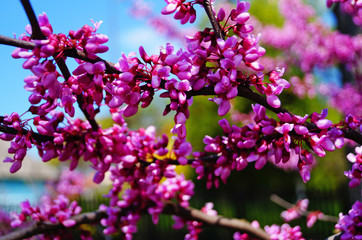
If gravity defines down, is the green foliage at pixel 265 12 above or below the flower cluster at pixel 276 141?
above

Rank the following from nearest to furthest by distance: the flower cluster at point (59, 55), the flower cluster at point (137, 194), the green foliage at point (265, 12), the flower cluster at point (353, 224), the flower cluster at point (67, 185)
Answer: the flower cluster at point (59, 55) < the flower cluster at point (353, 224) < the flower cluster at point (137, 194) < the flower cluster at point (67, 185) < the green foliage at point (265, 12)

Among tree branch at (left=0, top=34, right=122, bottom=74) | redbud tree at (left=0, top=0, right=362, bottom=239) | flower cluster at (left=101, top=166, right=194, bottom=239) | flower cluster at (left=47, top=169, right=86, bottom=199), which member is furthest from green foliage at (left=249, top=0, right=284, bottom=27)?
tree branch at (left=0, top=34, right=122, bottom=74)

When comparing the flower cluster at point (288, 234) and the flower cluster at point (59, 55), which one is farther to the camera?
the flower cluster at point (288, 234)

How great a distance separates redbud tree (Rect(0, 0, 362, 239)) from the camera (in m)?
1.20

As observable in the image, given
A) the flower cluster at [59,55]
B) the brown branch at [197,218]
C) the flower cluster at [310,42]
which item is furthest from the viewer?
the flower cluster at [310,42]

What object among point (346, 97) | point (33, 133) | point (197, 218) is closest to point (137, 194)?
point (197, 218)

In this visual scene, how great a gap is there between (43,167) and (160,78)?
968 inches

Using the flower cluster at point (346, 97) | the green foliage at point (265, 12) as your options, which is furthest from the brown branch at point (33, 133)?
the green foliage at point (265, 12)

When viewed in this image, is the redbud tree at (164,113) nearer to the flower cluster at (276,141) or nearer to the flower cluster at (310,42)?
the flower cluster at (276,141)

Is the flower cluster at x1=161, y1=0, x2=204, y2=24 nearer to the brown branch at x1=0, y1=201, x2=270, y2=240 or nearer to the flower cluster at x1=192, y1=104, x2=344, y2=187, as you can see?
the flower cluster at x1=192, y1=104, x2=344, y2=187

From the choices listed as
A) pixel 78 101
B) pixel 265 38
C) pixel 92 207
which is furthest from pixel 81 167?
pixel 78 101

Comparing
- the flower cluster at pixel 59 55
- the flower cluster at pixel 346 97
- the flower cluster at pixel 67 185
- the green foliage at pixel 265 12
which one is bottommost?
the flower cluster at pixel 59 55

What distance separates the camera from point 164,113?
50.5 inches

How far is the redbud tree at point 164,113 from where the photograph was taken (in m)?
A: 1.20
